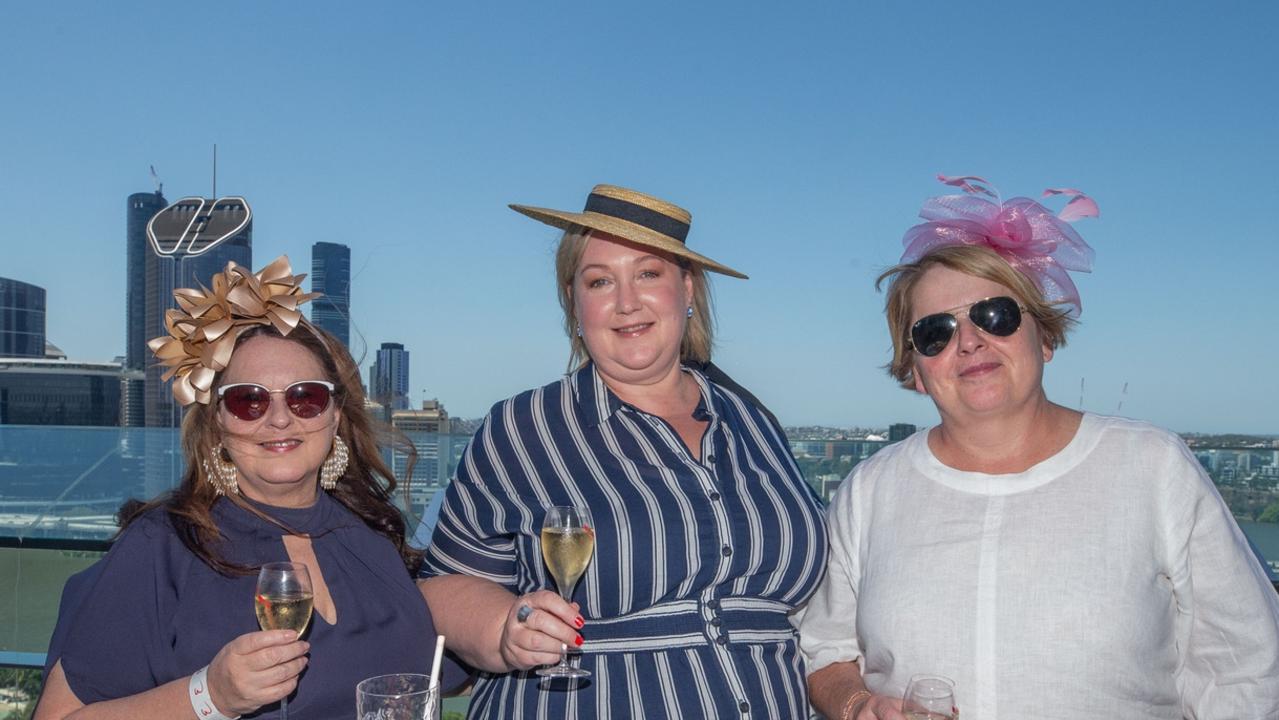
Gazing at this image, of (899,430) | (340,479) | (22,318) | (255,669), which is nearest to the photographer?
(255,669)

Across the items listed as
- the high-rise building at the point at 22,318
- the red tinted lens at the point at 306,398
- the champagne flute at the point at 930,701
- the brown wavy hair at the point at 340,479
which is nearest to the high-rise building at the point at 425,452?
the brown wavy hair at the point at 340,479

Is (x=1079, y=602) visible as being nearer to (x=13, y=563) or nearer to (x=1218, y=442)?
(x=1218, y=442)

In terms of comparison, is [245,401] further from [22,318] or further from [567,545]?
[22,318]

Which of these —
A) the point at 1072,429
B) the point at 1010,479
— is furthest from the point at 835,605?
the point at 1072,429

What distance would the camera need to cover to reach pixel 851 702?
2.45 metres

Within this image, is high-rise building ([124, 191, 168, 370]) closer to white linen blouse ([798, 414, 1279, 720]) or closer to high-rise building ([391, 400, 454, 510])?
high-rise building ([391, 400, 454, 510])

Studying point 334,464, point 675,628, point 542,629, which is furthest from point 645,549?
point 334,464

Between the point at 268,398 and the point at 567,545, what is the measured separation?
2.93 feet

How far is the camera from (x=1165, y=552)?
2305 mm

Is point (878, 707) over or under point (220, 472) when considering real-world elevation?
under

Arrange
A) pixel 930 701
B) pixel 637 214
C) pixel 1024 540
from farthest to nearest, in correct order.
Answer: pixel 637 214 → pixel 1024 540 → pixel 930 701

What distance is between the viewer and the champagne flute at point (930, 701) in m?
1.81

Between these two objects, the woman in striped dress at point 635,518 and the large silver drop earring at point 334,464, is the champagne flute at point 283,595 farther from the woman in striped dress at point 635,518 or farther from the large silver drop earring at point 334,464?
the large silver drop earring at point 334,464

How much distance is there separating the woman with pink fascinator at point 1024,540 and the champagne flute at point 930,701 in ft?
0.71
